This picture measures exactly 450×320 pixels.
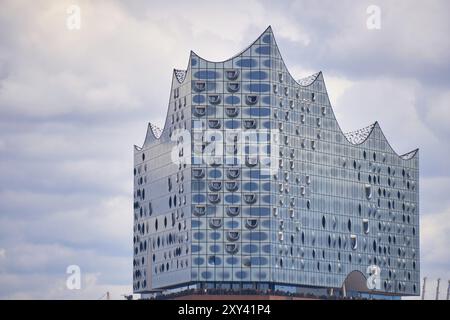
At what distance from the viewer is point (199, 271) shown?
17162cm

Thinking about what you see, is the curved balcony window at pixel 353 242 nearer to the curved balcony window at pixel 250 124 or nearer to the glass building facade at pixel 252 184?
the glass building facade at pixel 252 184

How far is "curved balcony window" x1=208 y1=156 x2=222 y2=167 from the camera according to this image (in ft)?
561

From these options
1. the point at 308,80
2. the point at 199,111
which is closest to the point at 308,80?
the point at 308,80

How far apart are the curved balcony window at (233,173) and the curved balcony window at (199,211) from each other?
20.1 feet

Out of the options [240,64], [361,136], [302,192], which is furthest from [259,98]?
[361,136]

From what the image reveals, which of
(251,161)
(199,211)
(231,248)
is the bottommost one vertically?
(231,248)

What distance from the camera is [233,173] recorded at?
17062cm

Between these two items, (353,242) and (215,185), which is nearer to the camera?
(215,185)

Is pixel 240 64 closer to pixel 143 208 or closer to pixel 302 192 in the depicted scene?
pixel 302 192

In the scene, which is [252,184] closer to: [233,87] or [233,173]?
[233,173]

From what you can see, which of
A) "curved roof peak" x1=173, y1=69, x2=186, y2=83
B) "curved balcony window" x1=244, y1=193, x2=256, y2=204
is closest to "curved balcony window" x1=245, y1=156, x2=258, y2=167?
"curved balcony window" x1=244, y1=193, x2=256, y2=204

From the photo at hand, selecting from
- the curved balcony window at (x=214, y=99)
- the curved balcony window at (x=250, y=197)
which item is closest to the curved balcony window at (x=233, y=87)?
the curved balcony window at (x=214, y=99)

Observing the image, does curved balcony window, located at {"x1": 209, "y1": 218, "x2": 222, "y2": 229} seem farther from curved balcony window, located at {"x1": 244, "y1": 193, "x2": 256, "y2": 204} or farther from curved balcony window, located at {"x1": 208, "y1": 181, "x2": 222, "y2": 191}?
curved balcony window, located at {"x1": 244, "y1": 193, "x2": 256, "y2": 204}

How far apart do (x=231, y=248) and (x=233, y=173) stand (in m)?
11.2
